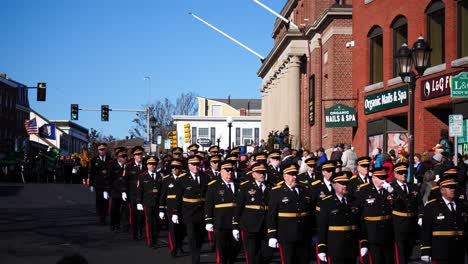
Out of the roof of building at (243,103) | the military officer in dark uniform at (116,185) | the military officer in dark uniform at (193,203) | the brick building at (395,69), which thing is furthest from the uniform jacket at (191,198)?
the roof of building at (243,103)

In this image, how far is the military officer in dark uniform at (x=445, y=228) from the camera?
10891 mm

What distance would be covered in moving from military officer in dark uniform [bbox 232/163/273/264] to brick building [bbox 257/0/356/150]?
2400 cm

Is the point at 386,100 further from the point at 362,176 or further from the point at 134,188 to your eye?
the point at 362,176

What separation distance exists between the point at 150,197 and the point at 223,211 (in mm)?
4520

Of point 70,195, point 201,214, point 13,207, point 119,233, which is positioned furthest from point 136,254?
point 70,195

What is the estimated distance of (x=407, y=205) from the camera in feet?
42.1

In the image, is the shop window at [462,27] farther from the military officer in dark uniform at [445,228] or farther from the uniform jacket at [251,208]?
the military officer in dark uniform at [445,228]

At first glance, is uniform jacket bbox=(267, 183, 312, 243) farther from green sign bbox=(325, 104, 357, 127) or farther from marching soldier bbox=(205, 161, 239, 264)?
green sign bbox=(325, 104, 357, 127)

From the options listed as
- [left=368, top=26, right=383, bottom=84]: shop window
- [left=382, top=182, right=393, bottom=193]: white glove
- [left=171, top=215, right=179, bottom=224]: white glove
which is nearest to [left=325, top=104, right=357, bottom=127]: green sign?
Result: [left=368, top=26, right=383, bottom=84]: shop window

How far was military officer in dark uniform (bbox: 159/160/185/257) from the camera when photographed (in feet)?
53.0

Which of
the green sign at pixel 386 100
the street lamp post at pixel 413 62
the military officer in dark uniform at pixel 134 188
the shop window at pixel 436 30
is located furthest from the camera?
the green sign at pixel 386 100

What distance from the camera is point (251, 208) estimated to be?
1294cm

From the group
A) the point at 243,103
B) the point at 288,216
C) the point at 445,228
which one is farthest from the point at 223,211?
the point at 243,103

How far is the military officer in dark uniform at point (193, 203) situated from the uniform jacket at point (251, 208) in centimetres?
206
